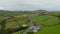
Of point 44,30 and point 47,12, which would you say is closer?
point 44,30

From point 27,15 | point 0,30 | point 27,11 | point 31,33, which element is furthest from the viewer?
point 27,15

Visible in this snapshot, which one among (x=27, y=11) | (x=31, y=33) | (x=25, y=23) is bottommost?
(x=31, y=33)

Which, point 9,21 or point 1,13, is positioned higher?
point 1,13

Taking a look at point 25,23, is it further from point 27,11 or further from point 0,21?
point 0,21

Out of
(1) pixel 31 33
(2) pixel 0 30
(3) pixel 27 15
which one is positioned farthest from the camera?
(3) pixel 27 15

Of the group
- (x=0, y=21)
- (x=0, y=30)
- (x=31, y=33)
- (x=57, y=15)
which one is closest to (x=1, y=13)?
(x=0, y=21)

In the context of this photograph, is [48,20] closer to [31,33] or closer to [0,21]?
[31,33]

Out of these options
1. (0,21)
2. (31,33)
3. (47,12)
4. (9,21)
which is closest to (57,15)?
(47,12)

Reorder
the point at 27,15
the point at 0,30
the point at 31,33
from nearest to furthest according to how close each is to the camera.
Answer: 1. the point at 31,33
2. the point at 0,30
3. the point at 27,15

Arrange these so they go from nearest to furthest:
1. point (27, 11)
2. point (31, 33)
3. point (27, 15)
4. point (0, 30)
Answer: point (31, 33), point (0, 30), point (27, 11), point (27, 15)
